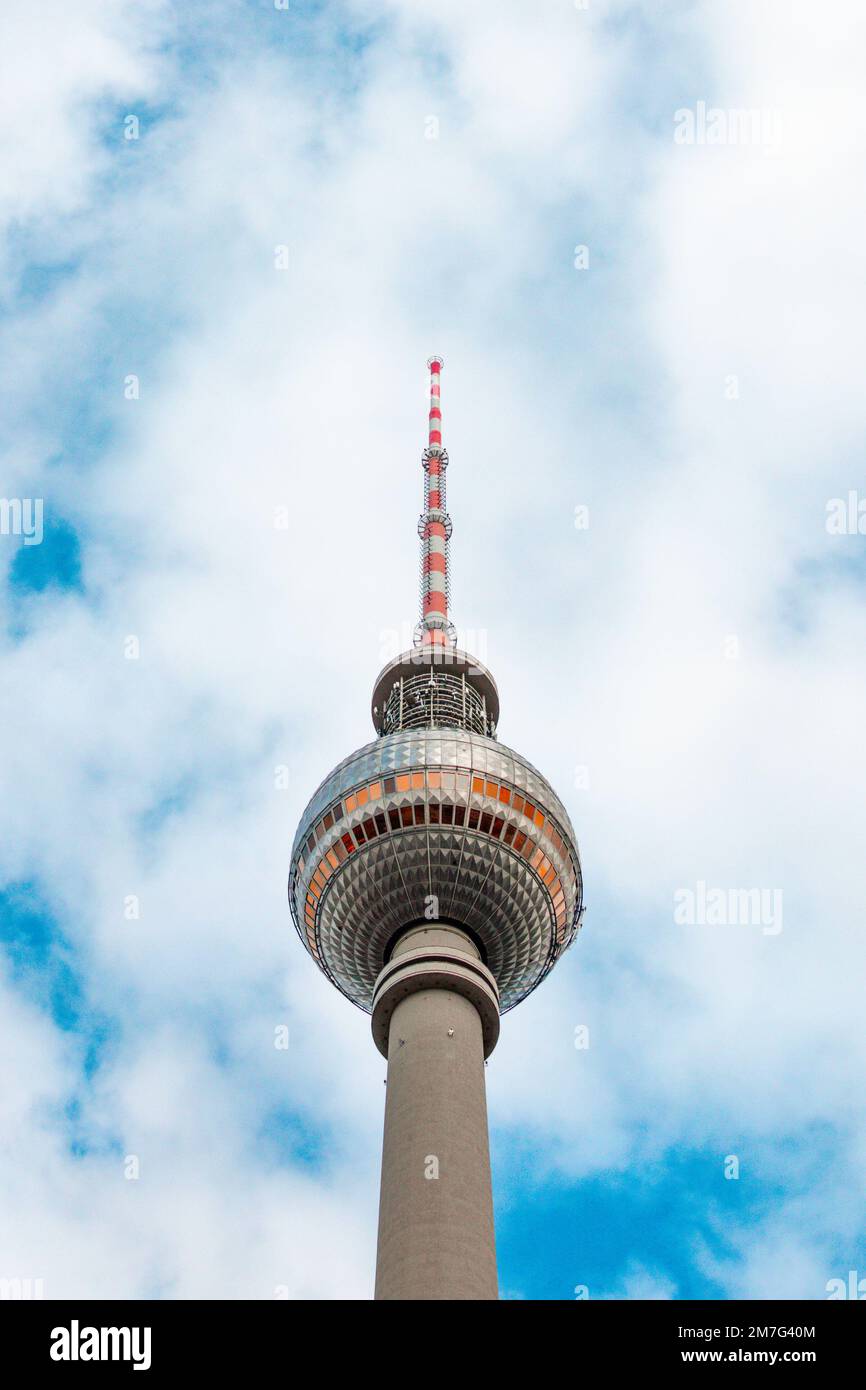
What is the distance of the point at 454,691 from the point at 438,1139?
25526 millimetres

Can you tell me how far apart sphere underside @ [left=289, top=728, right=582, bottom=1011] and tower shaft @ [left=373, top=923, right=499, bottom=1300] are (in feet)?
5.84

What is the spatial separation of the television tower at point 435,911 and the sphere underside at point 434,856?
0.06 meters

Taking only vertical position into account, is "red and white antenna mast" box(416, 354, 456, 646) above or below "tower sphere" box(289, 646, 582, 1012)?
above

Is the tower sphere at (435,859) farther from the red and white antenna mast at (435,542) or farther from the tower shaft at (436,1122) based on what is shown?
the red and white antenna mast at (435,542)

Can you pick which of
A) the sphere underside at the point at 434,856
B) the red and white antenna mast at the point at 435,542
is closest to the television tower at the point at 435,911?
the sphere underside at the point at 434,856

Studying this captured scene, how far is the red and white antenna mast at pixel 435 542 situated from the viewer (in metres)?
73.4

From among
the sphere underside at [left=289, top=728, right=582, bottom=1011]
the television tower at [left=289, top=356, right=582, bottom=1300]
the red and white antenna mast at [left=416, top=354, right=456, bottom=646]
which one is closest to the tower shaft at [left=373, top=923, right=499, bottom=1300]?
the television tower at [left=289, top=356, right=582, bottom=1300]

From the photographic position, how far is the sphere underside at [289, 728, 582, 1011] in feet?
186

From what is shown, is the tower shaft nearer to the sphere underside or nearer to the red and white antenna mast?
the sphere underside

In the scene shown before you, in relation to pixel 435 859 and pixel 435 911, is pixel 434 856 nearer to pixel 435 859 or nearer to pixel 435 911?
pixel 435 859

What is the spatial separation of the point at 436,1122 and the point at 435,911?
1054 centimetres
